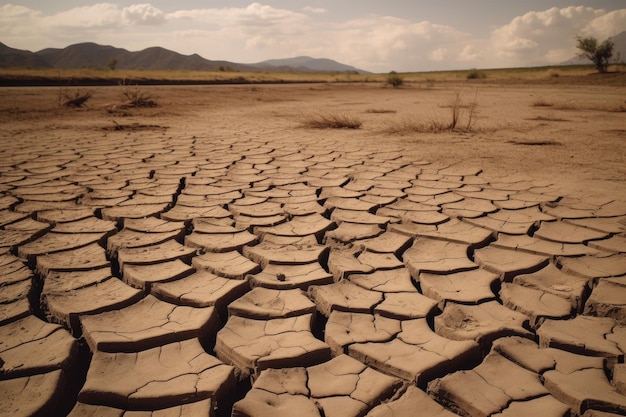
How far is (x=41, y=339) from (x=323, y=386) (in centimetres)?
87

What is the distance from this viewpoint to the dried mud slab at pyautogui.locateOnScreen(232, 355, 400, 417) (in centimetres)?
94

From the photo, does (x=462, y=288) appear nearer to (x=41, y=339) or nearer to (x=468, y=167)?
(x=41, y=339)

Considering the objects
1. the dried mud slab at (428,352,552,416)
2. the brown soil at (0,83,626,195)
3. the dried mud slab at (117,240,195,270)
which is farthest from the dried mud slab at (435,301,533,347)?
the brown soil at (0,83,626,195)

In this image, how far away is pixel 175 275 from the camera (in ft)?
5.16

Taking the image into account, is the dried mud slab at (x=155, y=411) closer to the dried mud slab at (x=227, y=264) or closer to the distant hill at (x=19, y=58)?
the dried mud slab at (x=227, y=264)

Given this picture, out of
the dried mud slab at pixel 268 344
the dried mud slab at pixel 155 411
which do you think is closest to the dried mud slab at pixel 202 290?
the dried mud slab at pixel 268 344

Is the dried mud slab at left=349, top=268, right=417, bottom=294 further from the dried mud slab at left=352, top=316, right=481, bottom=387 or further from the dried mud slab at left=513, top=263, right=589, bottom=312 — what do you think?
the dried mud slab at left=513, top=263, right=589, bottom=312

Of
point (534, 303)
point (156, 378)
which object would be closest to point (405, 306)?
point (534, 303)

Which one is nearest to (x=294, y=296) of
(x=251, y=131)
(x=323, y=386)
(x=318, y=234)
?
(x=323, y=386)

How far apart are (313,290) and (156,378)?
628 mm

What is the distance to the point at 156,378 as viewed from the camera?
1.04 metres

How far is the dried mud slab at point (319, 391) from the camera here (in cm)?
94

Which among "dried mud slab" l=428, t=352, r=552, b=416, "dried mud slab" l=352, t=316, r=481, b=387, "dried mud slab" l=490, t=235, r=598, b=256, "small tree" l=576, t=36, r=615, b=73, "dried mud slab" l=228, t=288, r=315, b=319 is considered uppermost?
"small tree" l=576, t=36, r=615, b=73

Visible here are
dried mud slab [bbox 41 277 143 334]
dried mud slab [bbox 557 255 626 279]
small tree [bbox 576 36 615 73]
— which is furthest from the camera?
small tree [bbox 576 36 615 73]
